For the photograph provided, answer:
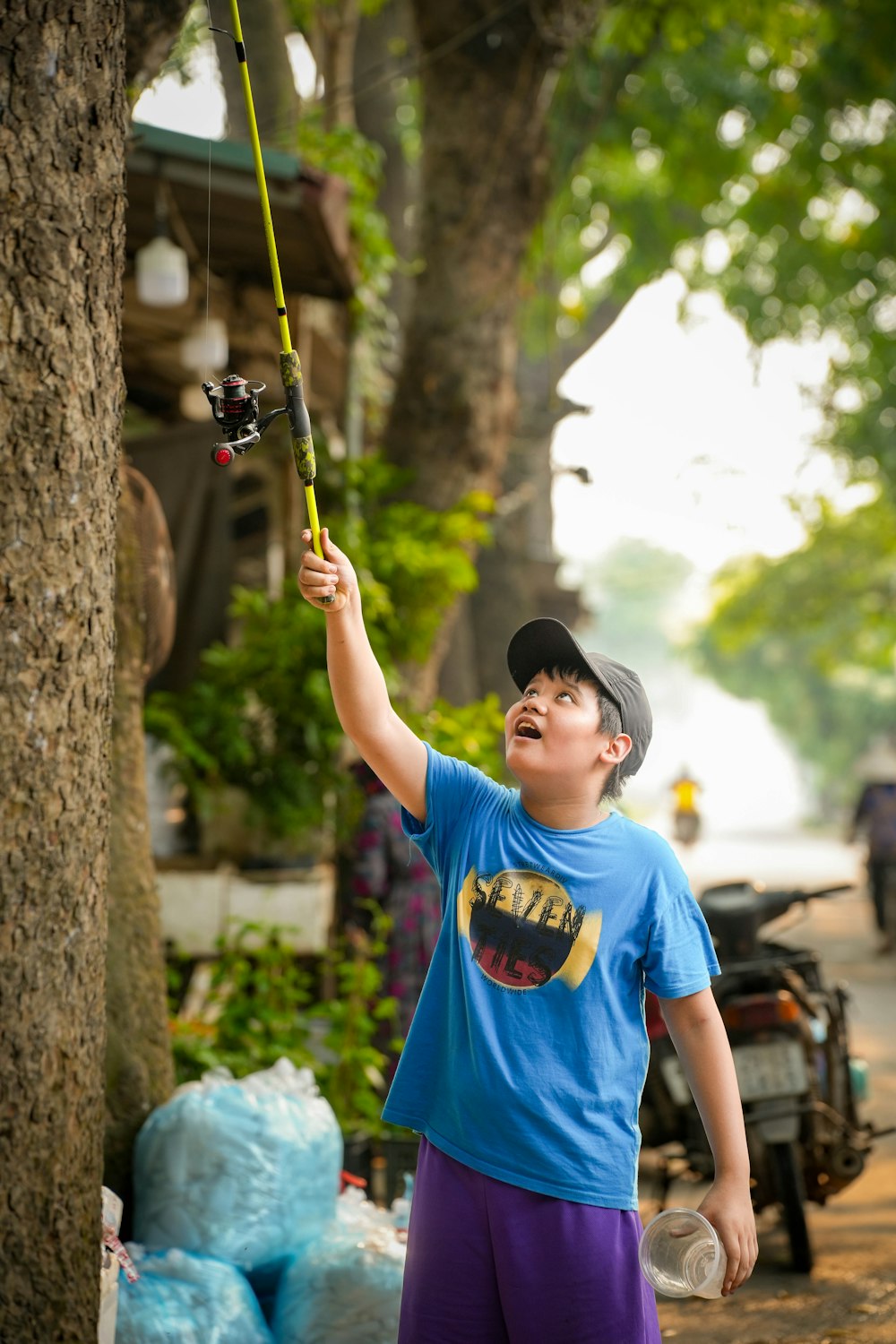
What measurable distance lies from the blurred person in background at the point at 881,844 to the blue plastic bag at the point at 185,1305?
1085 centimetres

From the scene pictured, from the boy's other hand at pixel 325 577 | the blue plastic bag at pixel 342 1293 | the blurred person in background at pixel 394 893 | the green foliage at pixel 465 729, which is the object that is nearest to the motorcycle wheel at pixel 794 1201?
the blurred person in background at pixel 394 893

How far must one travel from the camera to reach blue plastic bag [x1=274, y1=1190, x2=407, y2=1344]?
9.55 feet

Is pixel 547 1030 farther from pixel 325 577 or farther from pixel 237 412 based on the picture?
pixel 237 412

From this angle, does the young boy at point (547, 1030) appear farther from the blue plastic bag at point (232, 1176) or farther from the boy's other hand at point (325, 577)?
the blue plastic bag at point (232, 1176)

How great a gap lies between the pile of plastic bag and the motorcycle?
5.97 feet

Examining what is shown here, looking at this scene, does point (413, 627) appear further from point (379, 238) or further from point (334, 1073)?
point (334, 1073)

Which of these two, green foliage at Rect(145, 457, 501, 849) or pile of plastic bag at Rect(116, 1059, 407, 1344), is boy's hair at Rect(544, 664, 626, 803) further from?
green foliage at Rect(145, 457, 501, 849)

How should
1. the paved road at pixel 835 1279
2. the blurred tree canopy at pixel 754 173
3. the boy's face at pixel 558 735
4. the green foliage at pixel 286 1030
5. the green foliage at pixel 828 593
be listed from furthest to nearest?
the green foliage at pixel 828 593
the blurred tree canopy at pixel 754 173
the green foliage at pixel 286 1030
the paved road at pixel 835 1279
the boy's face at pixel 558 735

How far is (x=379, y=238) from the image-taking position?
794 cm

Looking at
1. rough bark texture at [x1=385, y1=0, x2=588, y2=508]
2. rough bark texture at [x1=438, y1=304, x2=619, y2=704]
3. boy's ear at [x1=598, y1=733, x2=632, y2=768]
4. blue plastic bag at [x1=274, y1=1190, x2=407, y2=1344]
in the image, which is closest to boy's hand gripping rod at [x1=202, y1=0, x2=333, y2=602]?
boy's ear at [x1=598, y1=733, x2=632, y2=768]

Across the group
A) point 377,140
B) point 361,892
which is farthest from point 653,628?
point 361,892

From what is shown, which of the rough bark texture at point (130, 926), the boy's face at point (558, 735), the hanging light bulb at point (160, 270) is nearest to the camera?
the boy's face at point (558, 735)

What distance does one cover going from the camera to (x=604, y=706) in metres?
2.38

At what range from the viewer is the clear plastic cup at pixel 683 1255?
216 centimetres
